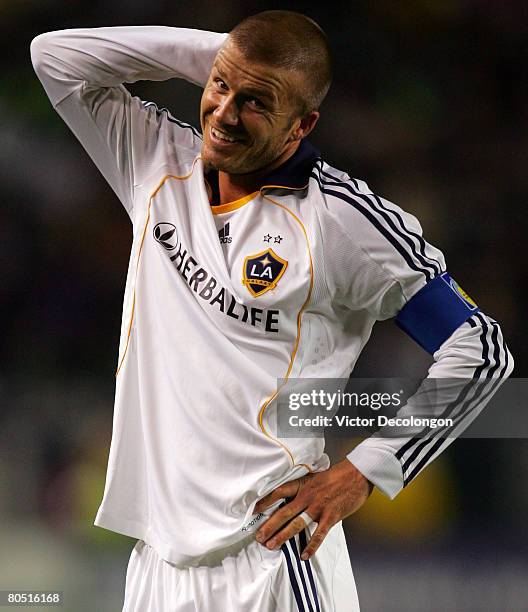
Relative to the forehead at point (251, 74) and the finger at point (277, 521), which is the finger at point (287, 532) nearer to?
the finger at point (277, 521)

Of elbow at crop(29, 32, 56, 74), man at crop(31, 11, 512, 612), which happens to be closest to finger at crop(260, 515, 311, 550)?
man at crop(31, 11, 512, 612)

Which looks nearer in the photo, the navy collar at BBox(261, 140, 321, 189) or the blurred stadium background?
the navy collar at BBox(261, 140, 321, 189)

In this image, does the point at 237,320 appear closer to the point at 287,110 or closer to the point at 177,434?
the point at 177,434

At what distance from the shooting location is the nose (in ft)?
4.30

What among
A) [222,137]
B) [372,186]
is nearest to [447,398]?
[222,137]

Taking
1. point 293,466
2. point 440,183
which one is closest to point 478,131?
point 440,183

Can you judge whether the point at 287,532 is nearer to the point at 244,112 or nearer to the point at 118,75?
the point at 244,112

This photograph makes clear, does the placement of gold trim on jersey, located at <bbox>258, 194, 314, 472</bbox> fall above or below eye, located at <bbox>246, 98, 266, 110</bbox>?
below

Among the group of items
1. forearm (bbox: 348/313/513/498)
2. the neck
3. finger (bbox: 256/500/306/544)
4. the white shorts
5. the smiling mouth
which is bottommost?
the white shorts

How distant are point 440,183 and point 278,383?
1.75 metres

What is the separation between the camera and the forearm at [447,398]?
1354 millimetres

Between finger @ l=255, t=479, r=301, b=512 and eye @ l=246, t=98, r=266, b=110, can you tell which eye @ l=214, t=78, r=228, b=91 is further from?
finger @ l=255, t=479, r=301, b=512

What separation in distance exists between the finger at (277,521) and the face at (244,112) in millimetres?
479

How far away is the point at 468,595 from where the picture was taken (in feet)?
8.43
